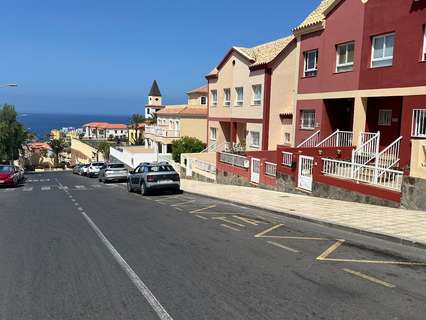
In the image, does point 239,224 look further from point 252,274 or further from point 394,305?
point 394,305

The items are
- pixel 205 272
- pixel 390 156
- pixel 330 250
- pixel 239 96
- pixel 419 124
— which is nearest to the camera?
pixel 205 272

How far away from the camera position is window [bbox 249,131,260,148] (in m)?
33.2

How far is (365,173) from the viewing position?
50.4 feet

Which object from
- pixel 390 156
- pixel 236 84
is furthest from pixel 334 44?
pixel 236 84

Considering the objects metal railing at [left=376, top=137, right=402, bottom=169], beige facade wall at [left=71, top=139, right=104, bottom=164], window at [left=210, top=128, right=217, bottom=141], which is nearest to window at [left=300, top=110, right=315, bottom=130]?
metal railing at [left=376, top=137, right=402, bottom=169]

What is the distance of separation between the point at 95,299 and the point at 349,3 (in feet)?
64.9

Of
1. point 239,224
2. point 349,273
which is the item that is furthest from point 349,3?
point 349,273

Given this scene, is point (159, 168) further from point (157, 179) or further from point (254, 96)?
point (254, 96)

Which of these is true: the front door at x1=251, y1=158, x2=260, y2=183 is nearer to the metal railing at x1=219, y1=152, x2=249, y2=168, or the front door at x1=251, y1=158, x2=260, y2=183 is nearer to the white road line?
the metal railing at x1=219, y1=152, x2=249, y2=168

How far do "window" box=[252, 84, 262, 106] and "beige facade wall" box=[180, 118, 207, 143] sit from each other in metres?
19.8

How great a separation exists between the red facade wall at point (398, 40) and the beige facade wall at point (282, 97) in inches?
385

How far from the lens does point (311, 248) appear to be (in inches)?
364

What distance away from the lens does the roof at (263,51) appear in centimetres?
3220

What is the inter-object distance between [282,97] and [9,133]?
5653cm
